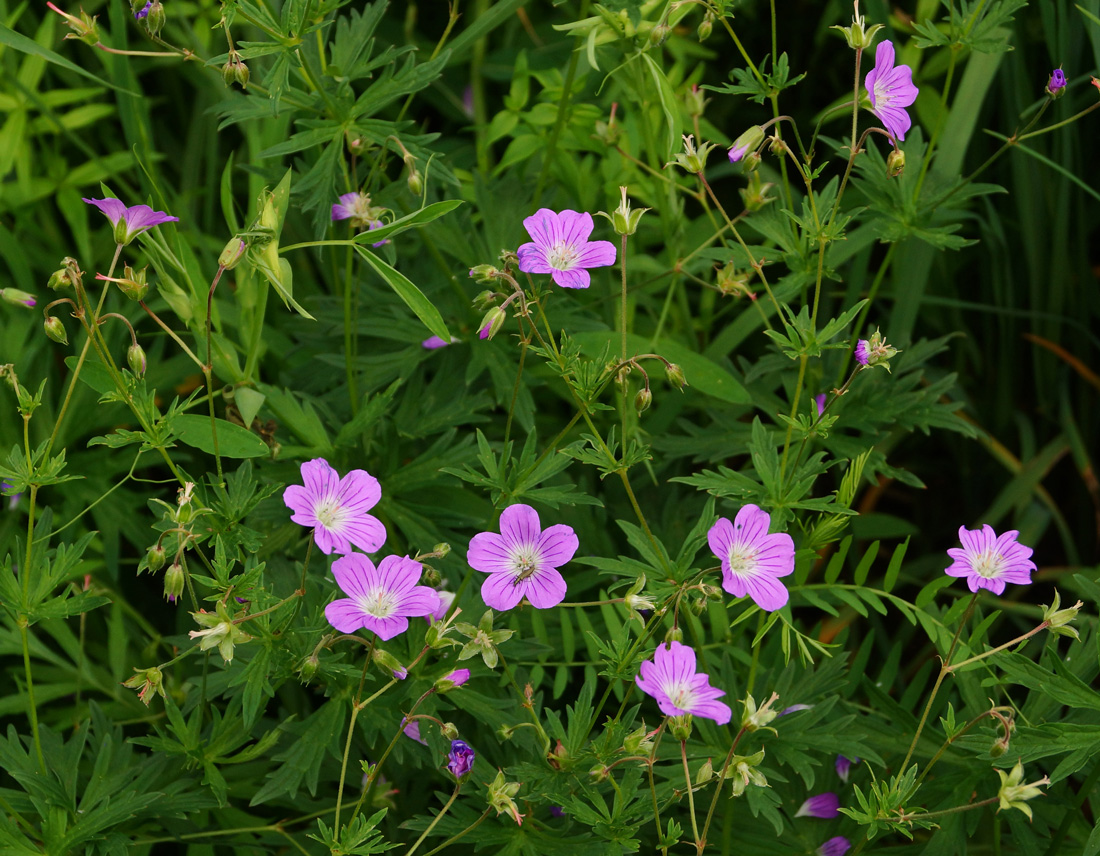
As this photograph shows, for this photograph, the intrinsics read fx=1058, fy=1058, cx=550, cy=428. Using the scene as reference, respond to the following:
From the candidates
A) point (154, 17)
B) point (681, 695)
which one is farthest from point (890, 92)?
point (154, 17)

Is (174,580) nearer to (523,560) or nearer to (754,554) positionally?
(523,560)

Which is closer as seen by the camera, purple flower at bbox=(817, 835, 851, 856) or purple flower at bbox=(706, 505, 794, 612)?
purple flower at bbox=(706, 505, 794, 612)

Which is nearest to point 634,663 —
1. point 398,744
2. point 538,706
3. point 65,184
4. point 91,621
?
point 538,706

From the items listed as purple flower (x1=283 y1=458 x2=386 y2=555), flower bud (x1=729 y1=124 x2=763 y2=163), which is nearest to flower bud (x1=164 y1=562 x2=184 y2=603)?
purple flower (x1=283 y1=458 x2=386 y2=555)

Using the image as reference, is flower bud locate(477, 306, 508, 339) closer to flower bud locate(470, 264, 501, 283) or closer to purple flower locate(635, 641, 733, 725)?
flower bud locate(470, 264, 501, 283)

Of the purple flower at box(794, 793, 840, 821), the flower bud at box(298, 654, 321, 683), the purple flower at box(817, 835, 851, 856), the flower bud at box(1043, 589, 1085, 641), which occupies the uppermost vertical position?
the flower bud at box(1043, 589, 1085, 641)

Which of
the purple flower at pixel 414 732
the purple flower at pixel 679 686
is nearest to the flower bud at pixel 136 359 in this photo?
the purple flower at pixel 414 732

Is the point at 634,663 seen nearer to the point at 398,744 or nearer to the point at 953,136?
the point at 398,744
